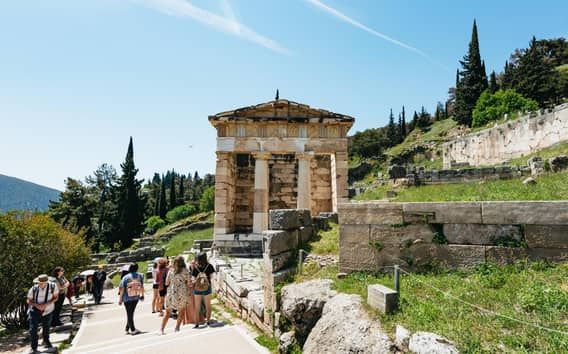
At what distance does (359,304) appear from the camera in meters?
4.58

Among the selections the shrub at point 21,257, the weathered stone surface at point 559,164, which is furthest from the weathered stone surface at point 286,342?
the weathered stone surface at point 559,164

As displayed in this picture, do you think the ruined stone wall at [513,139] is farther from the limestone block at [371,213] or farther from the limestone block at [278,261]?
the limestone block at [278,261]

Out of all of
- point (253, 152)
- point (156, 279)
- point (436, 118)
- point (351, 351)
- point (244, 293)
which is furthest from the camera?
point (436, 118)

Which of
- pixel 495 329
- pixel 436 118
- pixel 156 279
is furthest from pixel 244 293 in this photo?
pixel 436 118

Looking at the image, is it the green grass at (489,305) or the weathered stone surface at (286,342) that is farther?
the weathered stone surface at (286,342)

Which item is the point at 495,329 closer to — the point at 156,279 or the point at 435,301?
the point at 435,301

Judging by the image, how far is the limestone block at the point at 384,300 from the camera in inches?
164

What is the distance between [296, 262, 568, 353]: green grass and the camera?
3.13 m

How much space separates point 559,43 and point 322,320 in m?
87.9

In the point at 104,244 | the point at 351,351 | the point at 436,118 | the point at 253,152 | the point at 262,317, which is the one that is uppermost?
the point at 436,118

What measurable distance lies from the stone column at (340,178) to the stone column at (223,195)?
5.50 metres

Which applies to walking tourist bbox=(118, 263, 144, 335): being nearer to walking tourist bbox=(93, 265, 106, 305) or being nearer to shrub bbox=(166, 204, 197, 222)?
walking tourist bbox=(93, 265, 106, 305)

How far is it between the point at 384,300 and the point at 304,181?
12237 mm

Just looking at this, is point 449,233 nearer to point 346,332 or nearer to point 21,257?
point 346,332
